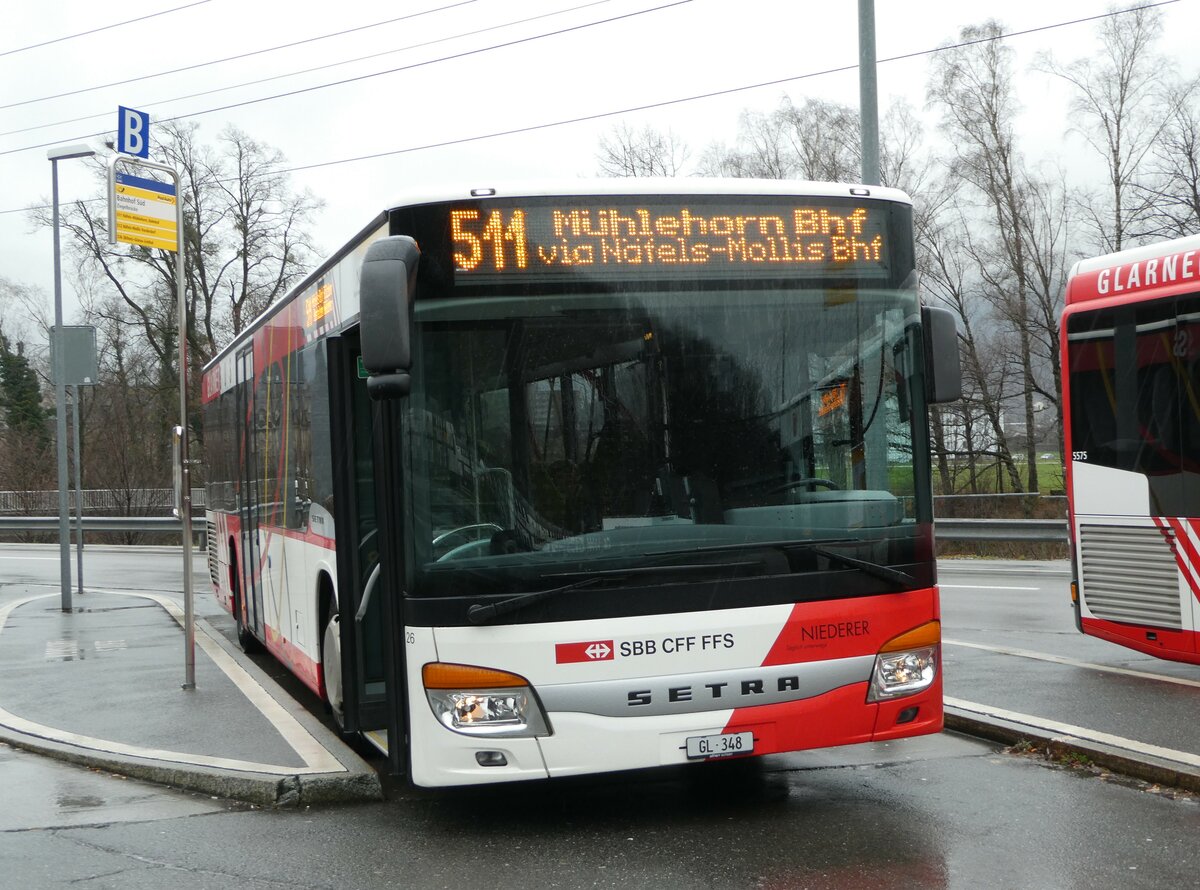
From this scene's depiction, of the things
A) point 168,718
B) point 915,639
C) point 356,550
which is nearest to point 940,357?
point 915,639

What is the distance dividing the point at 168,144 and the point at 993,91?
26.7m

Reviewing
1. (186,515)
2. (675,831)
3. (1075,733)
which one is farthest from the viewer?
(186,515)

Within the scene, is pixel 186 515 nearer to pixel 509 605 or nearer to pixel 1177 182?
pixel 509 605

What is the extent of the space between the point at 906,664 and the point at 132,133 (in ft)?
26.0

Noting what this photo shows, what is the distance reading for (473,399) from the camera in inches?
219

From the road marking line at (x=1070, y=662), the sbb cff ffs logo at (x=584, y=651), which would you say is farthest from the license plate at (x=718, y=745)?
the road marking line at (x=1070, y=662)

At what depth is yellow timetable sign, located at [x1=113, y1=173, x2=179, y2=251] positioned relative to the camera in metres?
10.0

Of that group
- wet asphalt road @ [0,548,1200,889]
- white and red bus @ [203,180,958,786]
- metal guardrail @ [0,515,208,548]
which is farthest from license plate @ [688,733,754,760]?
metal guardrail @ [0,515,208,548]

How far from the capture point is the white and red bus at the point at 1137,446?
9070mm

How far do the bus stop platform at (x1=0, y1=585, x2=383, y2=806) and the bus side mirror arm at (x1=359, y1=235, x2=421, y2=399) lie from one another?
2.44 meters

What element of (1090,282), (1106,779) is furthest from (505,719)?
(1090,282)

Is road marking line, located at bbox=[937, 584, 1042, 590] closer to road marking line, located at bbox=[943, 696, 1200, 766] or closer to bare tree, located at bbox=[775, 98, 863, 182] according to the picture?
road marking line, located at bbox=[943, 696, 1200, 766]

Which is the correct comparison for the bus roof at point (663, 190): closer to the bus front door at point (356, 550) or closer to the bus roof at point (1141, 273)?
the bus front door at point (356, 550)

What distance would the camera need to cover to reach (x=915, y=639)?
5938 mm
